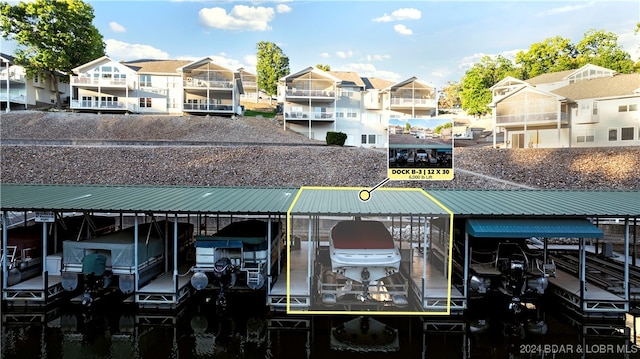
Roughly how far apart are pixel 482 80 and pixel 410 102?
789 inches

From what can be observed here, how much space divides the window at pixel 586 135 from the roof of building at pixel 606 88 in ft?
9.96

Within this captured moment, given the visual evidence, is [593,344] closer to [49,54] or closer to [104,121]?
[104,121]

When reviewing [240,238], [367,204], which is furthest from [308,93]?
[240,238]

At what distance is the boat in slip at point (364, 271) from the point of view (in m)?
10.5

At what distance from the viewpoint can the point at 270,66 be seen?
210 feet

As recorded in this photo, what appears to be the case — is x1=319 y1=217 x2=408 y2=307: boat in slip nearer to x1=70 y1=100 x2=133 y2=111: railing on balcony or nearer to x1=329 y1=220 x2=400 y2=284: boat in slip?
x1=329 y1=220 x2=400 y2=284: boat in slip

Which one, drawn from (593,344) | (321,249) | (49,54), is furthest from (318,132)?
(593,344)

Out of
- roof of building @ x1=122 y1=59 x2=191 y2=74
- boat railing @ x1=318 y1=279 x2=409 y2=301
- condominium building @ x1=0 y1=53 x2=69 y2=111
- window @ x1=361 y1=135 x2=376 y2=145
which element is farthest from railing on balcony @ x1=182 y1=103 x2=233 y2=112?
boat railing @ x1=318 y1=279 x2=409 y2=301

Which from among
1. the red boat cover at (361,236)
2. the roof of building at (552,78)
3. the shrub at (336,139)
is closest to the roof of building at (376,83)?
the shrub at (336,139)

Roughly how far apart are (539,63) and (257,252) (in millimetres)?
58682

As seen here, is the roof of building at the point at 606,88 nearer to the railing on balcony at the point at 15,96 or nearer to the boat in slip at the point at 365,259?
the boat in slip at the point at 365,259

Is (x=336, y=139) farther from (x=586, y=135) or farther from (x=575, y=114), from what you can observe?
(x=586, y=135)

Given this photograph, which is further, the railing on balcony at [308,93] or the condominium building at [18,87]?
the condominium building at [18,87]

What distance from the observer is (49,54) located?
151 feet
